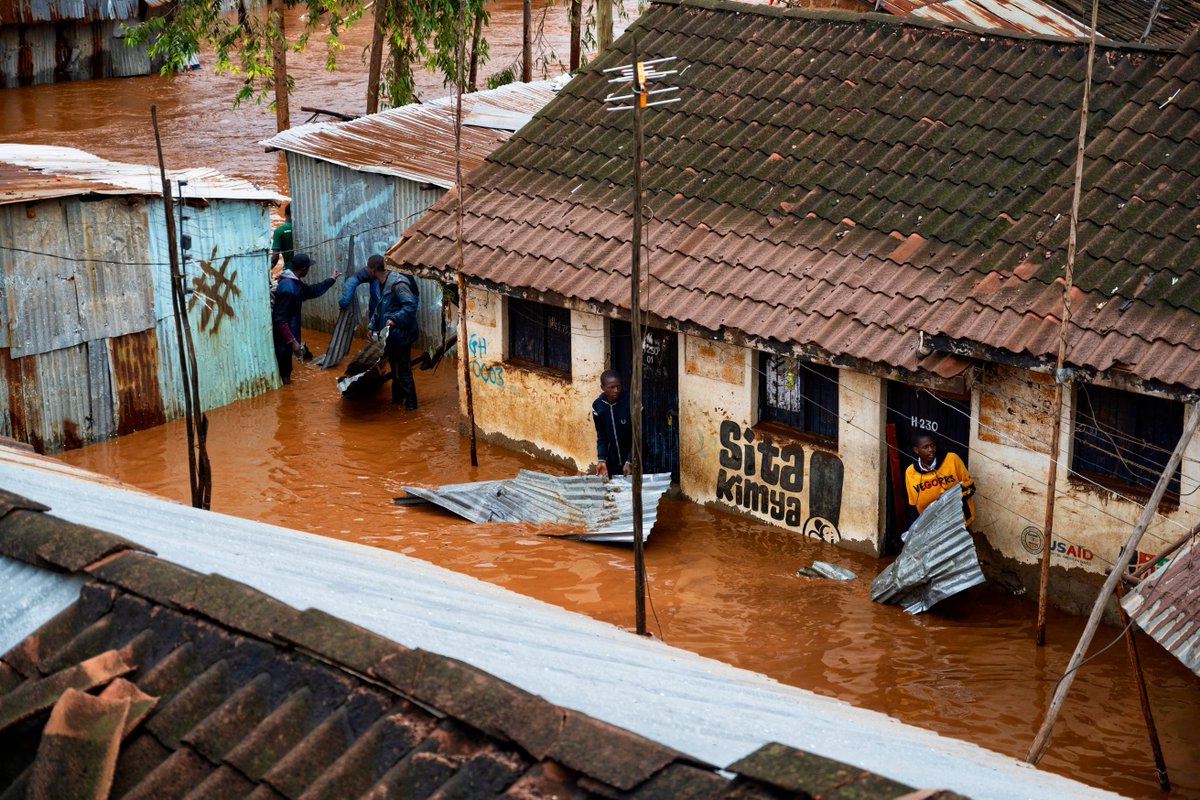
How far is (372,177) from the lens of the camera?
17391 millimetres

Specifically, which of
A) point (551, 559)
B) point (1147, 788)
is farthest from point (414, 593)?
point (551, 559)

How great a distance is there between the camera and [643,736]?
3.85m

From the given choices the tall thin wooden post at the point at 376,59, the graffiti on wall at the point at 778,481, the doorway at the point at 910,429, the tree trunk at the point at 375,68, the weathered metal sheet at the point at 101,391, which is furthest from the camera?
the tree trunk at the point at 375,68

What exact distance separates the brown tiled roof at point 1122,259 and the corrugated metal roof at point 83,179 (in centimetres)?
820

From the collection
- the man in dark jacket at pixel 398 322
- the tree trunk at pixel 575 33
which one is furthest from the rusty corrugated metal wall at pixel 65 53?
the man in dark jacket at pixel 398 322

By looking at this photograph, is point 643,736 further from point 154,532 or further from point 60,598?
point 154,532

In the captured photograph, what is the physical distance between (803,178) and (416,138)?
7624mm

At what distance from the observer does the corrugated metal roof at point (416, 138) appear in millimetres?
17297

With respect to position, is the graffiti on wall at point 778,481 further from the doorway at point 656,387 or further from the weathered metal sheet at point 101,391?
the weathered metal sheet at point 101,391

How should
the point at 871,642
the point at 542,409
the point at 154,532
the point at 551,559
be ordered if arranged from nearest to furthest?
the point at 154,532
the point at 871,642
the point at 551,559
the point at 542,409

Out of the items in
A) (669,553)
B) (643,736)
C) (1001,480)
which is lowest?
(669,553)

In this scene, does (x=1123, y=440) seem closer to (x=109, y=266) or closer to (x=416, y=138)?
(x=109, y=266)

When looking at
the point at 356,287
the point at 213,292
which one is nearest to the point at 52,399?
the point at 213,292

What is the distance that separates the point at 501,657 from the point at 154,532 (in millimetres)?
1766
